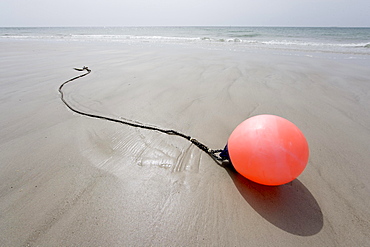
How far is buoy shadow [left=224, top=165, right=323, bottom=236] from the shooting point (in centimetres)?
132

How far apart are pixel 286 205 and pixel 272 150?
567 millimetres

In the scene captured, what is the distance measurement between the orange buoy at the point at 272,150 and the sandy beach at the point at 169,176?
1.05 ft

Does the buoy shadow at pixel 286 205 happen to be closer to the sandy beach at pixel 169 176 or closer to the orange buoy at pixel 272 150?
the sandy beach at pixel 169 176

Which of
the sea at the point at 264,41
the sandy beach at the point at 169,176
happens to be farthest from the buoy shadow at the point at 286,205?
the sea at the point at 264,41

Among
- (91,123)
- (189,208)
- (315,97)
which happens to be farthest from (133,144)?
(315,97)

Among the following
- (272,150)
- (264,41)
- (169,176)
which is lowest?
(169,176)

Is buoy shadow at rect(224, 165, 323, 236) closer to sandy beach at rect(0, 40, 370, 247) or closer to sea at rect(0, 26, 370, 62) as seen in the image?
sandy beach at rect(0, 40, 370, 247)

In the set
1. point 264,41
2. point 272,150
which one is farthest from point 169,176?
point 264,41

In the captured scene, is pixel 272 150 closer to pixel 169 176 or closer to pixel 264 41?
pixel 169 176

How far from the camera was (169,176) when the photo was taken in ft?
5.66

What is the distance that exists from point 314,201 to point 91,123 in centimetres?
273

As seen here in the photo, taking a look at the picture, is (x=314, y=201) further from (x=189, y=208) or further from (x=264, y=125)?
(x=189, y=208)

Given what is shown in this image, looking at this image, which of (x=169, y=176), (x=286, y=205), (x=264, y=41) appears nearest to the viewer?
(x=286, y=205)

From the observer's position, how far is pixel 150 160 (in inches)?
75.7
